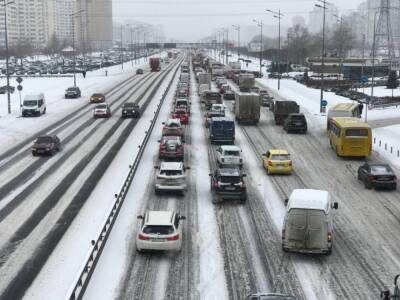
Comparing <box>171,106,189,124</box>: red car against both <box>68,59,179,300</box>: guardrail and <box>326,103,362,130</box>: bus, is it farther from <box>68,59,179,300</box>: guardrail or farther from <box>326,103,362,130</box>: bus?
<box>68,59,179,300</box>: guardrail

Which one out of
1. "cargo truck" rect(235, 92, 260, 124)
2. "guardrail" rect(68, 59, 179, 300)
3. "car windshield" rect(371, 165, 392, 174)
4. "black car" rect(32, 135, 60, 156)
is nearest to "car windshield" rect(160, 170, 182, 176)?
"guardrail" rect(68, 59, 179, 300)

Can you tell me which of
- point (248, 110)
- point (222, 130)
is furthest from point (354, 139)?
point (248, 110)

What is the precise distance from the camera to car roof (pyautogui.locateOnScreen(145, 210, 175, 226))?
2205 centimetres

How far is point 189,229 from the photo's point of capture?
83.4 ft

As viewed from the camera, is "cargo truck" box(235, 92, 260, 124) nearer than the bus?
No

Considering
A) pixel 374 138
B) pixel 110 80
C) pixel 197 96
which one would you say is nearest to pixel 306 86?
pixel 197 96

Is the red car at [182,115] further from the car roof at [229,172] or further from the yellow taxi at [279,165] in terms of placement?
the car roof at [229,172]

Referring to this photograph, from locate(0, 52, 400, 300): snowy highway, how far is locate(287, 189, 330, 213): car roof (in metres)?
1.75

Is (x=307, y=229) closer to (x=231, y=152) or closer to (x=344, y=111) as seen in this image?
(x=231, y=152)

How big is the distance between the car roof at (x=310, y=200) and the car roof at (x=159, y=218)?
4.10 meters

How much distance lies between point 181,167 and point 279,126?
82.3 feet

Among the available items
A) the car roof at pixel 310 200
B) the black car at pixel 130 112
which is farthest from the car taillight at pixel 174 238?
the black car at pixel 130 112

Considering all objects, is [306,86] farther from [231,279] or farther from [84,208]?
[231,279]

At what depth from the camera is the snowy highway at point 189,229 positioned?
64.9ft
